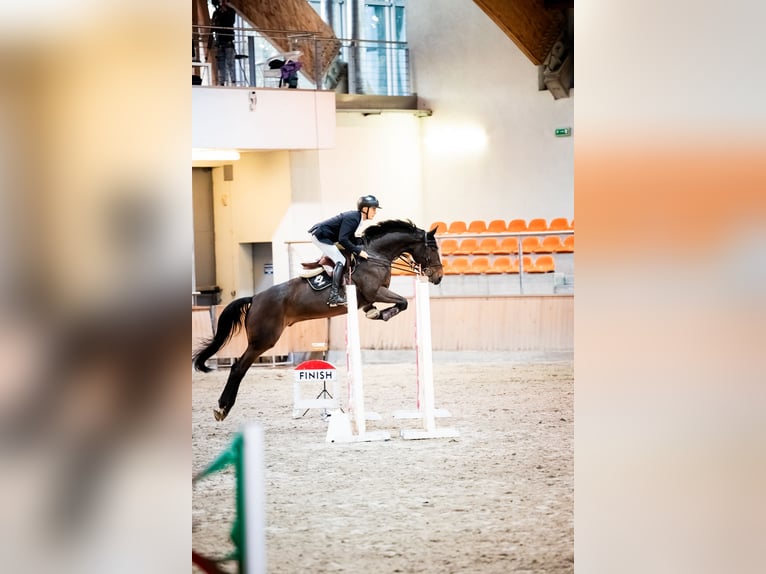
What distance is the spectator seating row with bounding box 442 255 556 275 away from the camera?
1266 cm

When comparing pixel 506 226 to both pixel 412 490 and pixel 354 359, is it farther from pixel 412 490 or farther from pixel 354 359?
pixel 412 490

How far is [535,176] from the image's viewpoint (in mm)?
14703

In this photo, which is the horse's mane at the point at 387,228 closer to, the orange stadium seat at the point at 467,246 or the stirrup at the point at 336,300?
the stirrup at the point at 336,300

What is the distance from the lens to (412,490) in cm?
517

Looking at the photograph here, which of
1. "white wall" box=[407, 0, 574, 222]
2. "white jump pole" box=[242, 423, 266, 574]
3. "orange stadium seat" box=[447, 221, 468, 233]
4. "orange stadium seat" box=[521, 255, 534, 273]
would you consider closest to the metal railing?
"white wall" box=[407, 0, 574, 222]

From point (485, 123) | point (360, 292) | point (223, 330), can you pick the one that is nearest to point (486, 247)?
point (485, 123)

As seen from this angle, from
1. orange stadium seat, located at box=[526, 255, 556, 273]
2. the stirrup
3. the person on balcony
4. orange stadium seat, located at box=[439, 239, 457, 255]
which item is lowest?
the stirrup

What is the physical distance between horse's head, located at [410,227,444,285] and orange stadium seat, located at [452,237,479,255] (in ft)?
18.4

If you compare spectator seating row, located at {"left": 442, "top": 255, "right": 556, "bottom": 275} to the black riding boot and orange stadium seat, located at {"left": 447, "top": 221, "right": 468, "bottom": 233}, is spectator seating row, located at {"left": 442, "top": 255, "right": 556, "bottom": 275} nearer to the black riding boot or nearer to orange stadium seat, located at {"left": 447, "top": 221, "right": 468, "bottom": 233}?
orange stadium seat, located at {"left": 447, "top": 221, "right": 468, "bottom": 233}

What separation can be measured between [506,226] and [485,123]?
1.96m

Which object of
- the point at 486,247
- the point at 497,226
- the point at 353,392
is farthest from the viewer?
the point at 497,226

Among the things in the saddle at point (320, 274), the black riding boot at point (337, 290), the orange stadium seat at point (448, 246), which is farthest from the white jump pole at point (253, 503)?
the orange stadium seat at point (448, 246)

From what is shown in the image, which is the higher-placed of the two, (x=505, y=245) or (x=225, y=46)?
(x=225, y=46)
